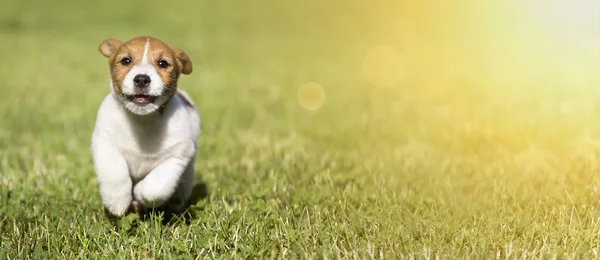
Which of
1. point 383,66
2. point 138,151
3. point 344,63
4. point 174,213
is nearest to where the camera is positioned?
point 138,151

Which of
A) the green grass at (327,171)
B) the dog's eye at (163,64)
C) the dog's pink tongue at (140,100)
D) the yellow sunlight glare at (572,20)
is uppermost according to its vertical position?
the yellow sunlight glare at (572,20)

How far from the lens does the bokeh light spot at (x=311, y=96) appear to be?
11392mm

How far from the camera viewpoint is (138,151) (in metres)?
5.15

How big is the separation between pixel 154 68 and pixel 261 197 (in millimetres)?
1511

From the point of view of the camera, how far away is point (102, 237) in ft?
15.2

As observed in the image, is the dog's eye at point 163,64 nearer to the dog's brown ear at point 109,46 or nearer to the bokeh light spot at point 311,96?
the dog's brown ear at point 109,46

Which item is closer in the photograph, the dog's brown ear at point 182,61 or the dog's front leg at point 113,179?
the dog's front leg at point 113,179

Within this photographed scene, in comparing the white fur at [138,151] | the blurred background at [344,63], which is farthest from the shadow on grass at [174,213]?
the blurred background at [344,63]

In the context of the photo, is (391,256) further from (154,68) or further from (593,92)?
(593,92)

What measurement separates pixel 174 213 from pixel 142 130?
771 millimetres

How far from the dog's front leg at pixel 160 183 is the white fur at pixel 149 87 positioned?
416 mm

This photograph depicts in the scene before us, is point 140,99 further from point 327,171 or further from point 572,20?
point 572,20

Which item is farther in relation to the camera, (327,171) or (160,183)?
(327,171)

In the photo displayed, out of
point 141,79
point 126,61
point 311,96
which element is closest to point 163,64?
point 126,61
